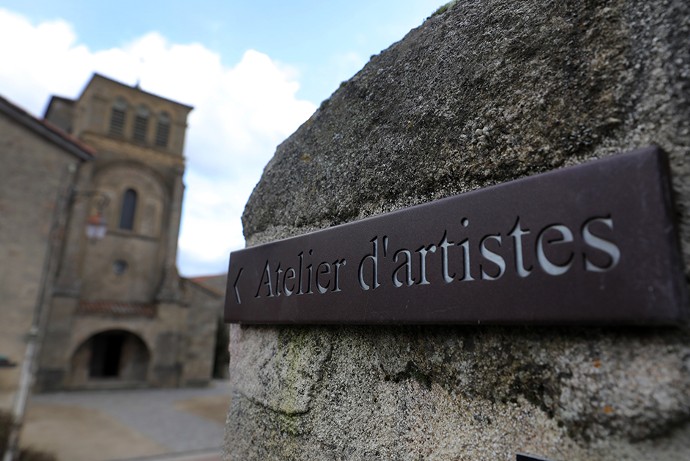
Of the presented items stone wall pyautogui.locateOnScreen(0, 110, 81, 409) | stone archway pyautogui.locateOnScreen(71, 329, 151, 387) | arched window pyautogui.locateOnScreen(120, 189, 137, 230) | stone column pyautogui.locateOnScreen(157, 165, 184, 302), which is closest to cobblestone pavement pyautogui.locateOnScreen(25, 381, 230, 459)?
stone archway pyautogui.locateOnScreen(71, 329, 151, 387)

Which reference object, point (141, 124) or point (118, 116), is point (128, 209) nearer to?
point (141, 124)

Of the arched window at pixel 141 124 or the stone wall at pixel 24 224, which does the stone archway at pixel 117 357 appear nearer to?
the arched window at pixel 141 124

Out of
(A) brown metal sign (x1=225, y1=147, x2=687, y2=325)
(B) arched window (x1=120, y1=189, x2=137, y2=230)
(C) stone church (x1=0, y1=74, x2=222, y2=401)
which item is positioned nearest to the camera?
(A) brown metal sign (x1=225, y1=147, x2=687, y2=325)

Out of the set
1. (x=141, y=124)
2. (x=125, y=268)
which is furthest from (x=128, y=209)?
(x=141, y=124)

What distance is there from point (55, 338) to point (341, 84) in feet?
58.8

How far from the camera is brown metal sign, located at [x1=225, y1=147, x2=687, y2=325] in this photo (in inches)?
22.5

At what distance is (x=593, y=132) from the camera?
71 cm

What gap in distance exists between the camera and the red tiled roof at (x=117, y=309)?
640 inches

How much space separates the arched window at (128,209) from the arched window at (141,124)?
2.62m

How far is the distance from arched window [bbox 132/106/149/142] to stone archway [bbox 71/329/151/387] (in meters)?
8.63

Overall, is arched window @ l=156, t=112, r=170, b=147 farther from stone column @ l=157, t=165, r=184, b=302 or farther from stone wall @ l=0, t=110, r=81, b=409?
stone wall @ l=0, t=110, r=81, b=409

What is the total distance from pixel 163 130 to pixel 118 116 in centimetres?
193

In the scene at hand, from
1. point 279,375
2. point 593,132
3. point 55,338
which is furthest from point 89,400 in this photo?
point 593,132

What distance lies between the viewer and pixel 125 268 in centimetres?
1792
